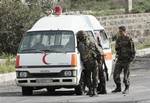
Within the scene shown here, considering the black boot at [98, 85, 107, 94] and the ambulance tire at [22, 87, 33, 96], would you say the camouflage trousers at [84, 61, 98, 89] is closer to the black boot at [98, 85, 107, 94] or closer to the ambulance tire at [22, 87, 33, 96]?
the black boot at [98, 85, 107, 94]

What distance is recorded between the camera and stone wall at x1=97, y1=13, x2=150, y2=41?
39.1m

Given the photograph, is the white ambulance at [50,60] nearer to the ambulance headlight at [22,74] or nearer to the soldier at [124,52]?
the ambulance headlight at [22,74]

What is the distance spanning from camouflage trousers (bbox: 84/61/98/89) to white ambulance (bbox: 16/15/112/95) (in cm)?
20

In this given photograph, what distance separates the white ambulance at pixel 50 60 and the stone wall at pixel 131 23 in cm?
1988

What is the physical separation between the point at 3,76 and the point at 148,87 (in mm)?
5598

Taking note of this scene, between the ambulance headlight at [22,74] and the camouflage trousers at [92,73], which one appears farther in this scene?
the ambulance headlight at [22,74]

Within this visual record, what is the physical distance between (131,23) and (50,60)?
24.3 meters

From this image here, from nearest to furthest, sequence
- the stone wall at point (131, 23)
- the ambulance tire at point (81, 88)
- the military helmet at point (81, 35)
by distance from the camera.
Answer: the military helmet at point (81, 35) → the ambulance tire at point (81, 88) → the stone wall at point (131, 23)

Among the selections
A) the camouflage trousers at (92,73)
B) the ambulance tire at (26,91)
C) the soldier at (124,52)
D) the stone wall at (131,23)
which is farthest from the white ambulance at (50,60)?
the stone wall at (131,23)

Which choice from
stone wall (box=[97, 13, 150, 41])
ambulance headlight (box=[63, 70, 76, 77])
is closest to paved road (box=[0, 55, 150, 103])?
ambulance headlight (box=[63, 70, 76, 77])

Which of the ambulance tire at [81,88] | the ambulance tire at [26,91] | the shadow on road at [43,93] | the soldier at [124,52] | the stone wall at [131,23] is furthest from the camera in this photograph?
the stone wall at [131,23]

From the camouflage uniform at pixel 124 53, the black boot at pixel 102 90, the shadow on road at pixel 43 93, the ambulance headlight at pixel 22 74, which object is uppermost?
the camouflage uniform at pixel 124 53

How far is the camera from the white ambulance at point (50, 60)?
1773cm

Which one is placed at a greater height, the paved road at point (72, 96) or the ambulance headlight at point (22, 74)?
the ambulance headlight at point (22, 74)
